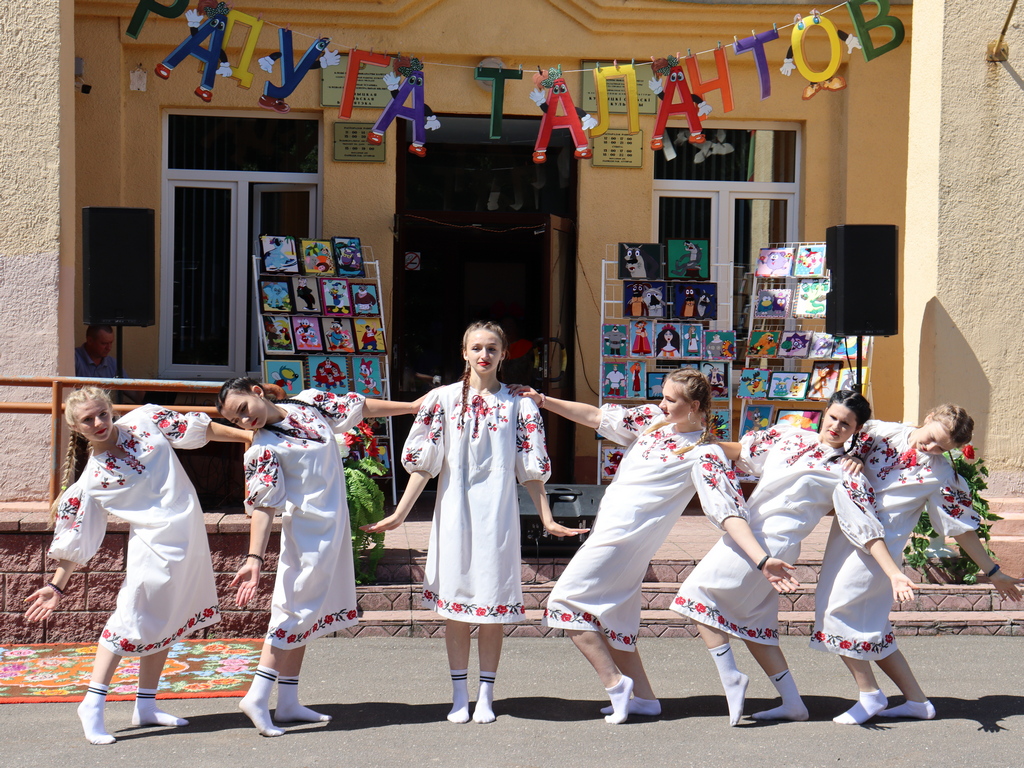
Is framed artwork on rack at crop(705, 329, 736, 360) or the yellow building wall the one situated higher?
the yellow building wall

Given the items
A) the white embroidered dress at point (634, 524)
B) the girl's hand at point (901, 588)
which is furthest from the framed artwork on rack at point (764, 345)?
the girl's hand at point (901, 588)

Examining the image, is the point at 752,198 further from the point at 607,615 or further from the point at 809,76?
the point at 607,615

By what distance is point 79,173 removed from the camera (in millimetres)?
8453

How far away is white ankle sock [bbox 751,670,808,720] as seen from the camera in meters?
4.12

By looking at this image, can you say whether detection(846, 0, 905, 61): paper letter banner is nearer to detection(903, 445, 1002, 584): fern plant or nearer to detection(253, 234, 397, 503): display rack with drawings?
detection(903, 445, 1002, 584): fern plant

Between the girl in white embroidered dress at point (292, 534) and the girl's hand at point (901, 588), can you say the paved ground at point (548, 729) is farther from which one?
the girl's hand at point (901, 588)

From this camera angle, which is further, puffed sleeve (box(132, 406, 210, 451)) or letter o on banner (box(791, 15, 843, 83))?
letter o on banner (box(791, 15, 843, 83))

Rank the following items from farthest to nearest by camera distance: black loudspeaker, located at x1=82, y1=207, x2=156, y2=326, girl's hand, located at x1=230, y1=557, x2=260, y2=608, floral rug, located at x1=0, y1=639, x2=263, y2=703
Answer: black loudspeaker, located at x1=82, y1=207, x2=156, y2=326, floral rug, located at x1=0, y1=639, x2=263, y2=703, girl's hand, located at x1=230, y1=557, x2=260, y2=608

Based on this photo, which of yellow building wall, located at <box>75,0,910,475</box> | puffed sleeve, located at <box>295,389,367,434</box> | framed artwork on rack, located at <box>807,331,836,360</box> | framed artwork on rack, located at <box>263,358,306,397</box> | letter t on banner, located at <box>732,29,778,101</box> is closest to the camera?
puffed sleeve, located at <box>295,389,367,434</box>

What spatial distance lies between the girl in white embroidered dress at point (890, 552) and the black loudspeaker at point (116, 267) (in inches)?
171

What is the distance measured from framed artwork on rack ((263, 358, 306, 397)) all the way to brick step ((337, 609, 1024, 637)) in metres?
2.66

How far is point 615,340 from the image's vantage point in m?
8.22

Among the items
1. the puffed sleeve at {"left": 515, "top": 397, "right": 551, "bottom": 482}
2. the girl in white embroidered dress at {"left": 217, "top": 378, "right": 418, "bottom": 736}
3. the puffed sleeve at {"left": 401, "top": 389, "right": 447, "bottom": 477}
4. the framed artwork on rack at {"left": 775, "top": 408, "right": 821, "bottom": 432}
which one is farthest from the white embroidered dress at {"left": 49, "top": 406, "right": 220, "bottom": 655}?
the framed artwork on rack at {"left": 775, "top": 408, "right": 821, "bottom": 432}

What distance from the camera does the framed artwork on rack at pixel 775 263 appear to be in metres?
8.27
